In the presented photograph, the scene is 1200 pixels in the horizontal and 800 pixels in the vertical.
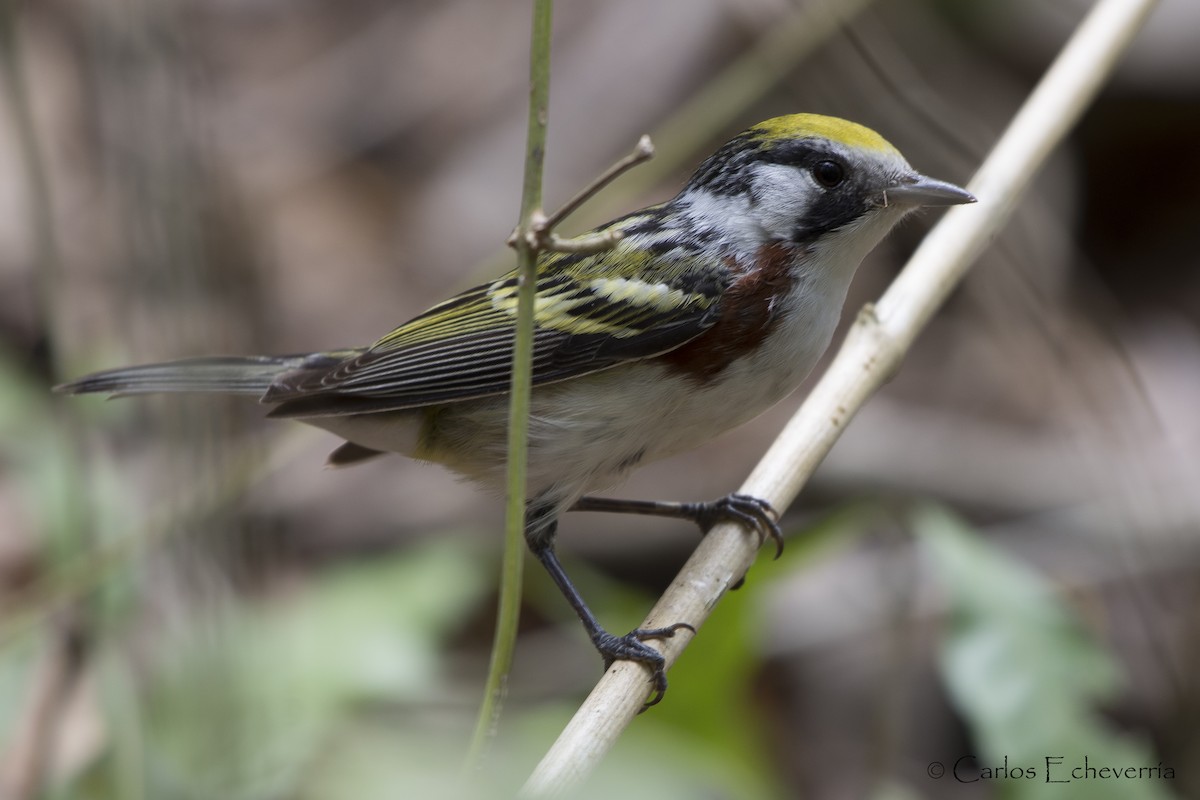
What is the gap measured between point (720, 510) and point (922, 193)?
1.04 meters

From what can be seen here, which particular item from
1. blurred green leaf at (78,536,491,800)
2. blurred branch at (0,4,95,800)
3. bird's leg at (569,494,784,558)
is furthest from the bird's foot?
blurred branch at (0,4,95,800)

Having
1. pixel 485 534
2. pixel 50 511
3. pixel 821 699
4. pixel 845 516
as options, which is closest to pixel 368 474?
pixel 485 534

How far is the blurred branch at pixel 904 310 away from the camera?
305 centimetres

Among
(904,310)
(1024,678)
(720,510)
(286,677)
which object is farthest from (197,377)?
(1024,678)

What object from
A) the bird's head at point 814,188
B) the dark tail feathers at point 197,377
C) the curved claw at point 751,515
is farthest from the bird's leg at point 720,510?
the dark tail feathers at point 197,377

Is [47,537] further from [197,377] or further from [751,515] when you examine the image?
[751,515]

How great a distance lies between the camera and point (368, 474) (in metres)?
6.18

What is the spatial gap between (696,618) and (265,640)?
5.46 feet

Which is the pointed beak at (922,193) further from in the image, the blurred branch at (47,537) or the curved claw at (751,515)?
the blurred branch at (47,537)

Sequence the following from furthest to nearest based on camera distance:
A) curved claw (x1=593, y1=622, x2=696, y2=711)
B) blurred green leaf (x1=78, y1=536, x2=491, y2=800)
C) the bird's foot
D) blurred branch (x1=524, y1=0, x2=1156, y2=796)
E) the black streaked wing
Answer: the bird's foot < the black streaked wing < blurred branch (x1=524, y1=0, x2=1156, y2=796) < curved claw (x1=593, y1=622, x2=696, y2=711) < blurred green leaf (x1=78, y1=536, x2=491, y2=800)

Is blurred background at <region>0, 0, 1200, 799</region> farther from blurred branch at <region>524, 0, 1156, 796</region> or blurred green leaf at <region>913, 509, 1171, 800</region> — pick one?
blurred branch at <region>524, 0, 1156, 796</region>

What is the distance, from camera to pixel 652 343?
315cm

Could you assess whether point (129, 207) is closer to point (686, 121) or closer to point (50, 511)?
point (50, 511)

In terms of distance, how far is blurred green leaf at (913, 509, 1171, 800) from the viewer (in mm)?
3059
